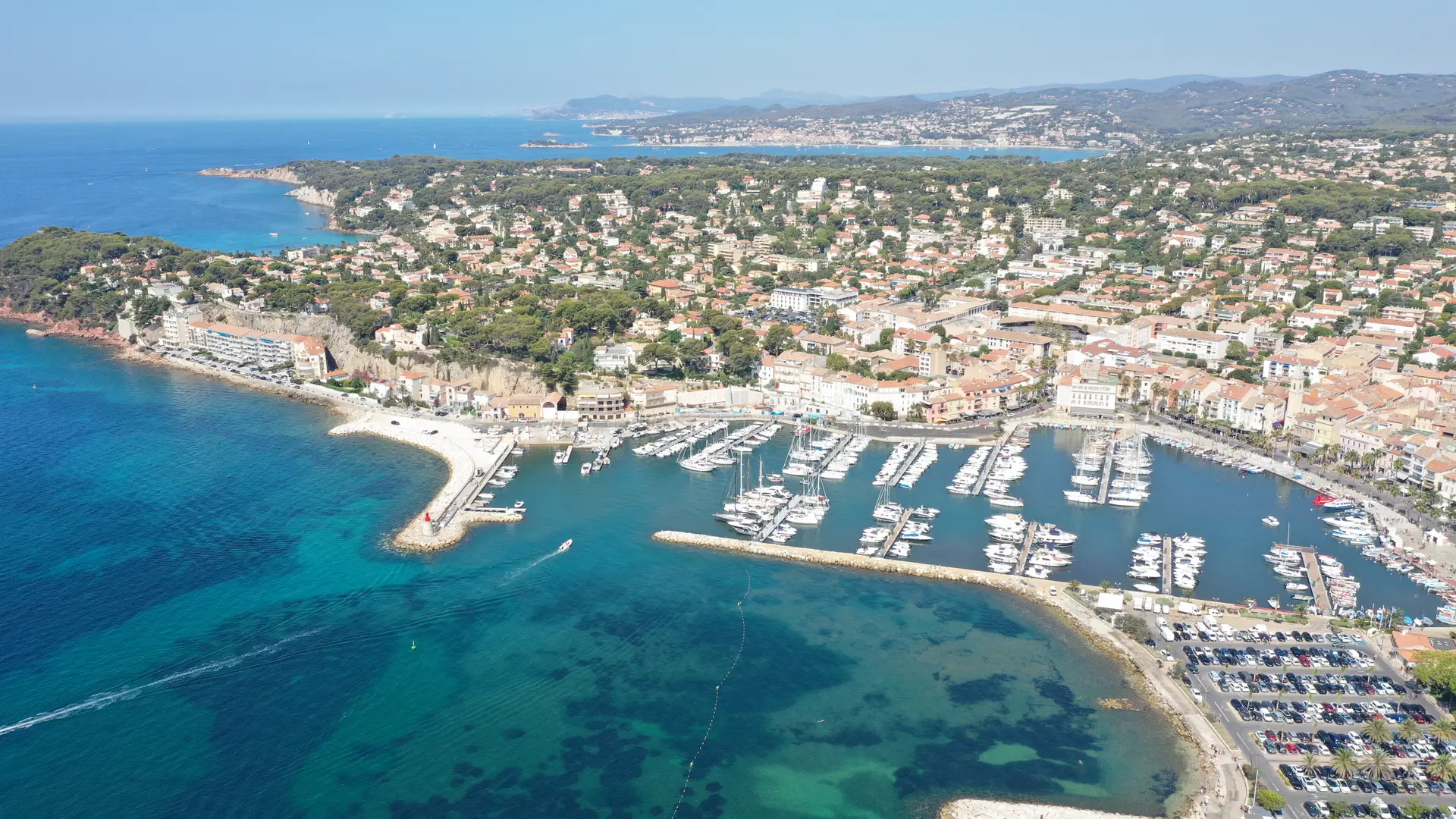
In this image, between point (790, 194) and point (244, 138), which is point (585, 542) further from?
point (244, 138)

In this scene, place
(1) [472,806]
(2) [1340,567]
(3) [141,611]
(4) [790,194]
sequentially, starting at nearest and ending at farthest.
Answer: (1) [472,806]
(3) [141,611]
(2) [1340,567]
(4) [790,194]

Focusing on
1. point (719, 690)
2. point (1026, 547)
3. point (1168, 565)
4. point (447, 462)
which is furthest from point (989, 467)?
point (447, 462)

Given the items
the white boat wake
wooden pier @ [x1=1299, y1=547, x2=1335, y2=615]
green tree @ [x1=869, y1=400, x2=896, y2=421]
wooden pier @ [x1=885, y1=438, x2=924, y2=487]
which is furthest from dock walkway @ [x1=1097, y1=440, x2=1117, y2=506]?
the white boat wake

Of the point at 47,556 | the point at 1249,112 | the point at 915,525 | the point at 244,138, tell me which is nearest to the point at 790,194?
the point at 915,525

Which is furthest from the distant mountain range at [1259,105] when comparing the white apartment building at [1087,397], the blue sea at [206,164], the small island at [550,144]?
the white apartment building at [1087,397]

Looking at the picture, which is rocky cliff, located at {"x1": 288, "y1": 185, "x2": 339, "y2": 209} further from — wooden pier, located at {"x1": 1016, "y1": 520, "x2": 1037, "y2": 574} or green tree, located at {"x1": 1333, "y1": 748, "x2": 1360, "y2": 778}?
green tree, located at {"x1": 1333, "y1": 748, "x2": 1360, "y2": 778}

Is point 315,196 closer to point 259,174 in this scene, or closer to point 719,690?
point 259,174
